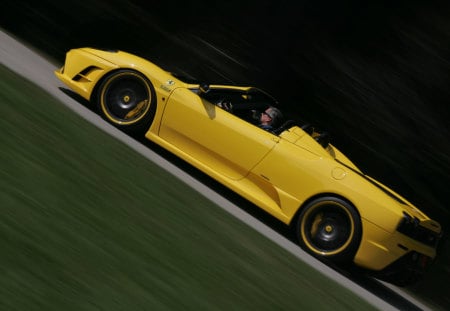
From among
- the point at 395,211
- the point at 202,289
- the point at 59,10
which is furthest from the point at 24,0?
the point at 202,289

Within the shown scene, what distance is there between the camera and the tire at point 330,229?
7.63m

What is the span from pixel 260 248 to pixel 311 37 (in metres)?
6.31

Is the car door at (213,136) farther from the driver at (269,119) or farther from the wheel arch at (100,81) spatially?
the wheel arch at (100,81)

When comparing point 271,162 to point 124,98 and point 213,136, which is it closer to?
point 213,136

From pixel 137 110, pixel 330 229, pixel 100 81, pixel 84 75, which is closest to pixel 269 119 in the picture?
pixel 330 229

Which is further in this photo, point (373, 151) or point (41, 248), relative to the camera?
point (373, 151)

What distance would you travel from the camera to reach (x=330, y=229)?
7820 millimetres

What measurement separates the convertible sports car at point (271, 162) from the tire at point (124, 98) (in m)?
0.01

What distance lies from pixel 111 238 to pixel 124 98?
4.16 m

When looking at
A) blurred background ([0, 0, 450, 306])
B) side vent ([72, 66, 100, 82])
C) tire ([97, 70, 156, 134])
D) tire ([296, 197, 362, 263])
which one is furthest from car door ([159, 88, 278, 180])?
blurred background ([0, 0, 450, 306])

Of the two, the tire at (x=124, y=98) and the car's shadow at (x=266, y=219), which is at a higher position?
the tire at (x=124, y=98)

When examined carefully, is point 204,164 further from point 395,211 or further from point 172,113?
point 395,211

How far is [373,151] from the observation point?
447 inches

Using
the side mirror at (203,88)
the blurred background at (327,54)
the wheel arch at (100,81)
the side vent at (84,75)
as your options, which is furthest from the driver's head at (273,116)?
the blurred background at (327,54)
